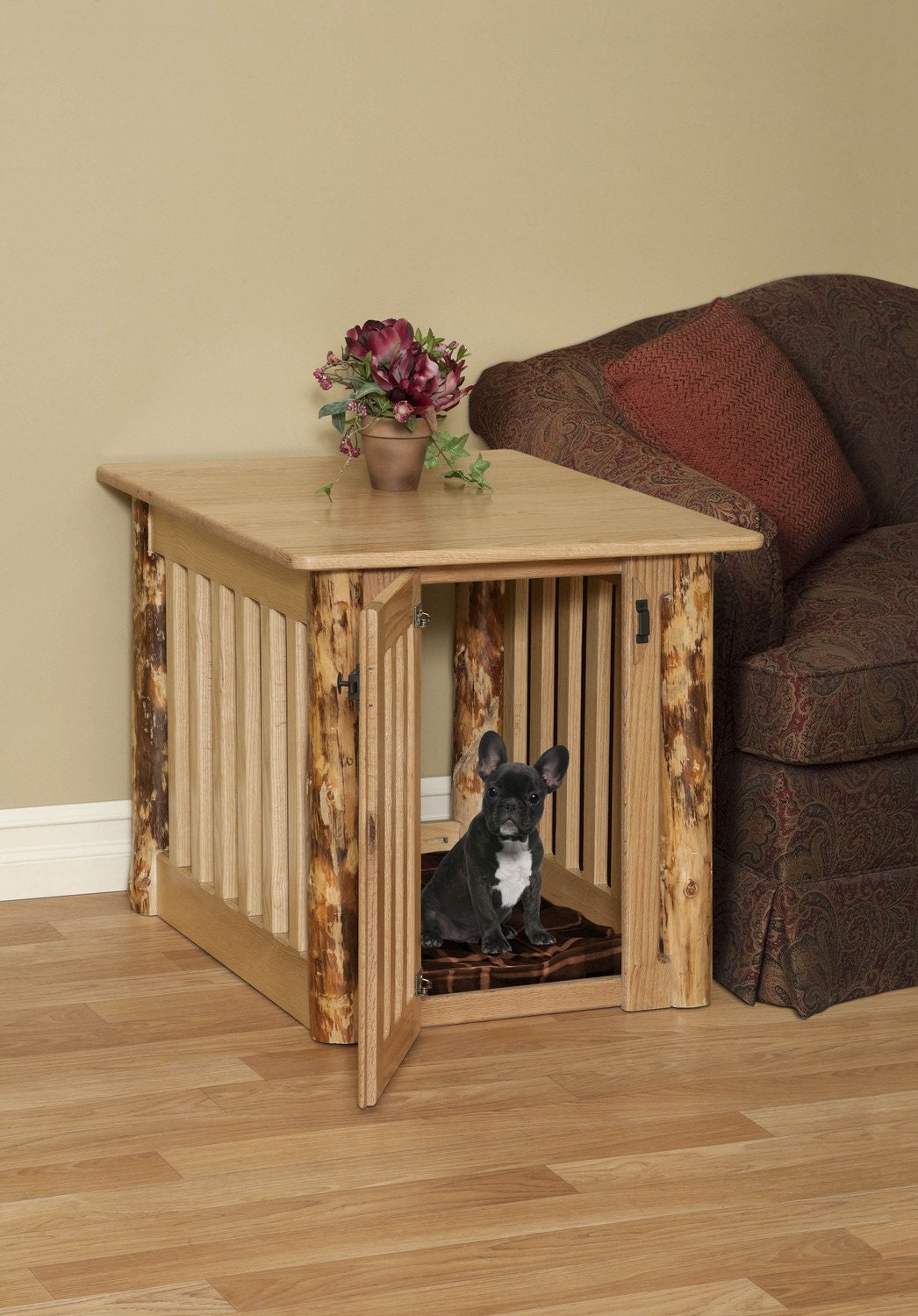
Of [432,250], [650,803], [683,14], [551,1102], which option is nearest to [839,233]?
[683,14]

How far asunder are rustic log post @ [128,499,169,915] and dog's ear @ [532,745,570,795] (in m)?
0.70

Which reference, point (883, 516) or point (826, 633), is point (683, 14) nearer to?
point (883, 516)

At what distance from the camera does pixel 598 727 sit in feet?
8.32

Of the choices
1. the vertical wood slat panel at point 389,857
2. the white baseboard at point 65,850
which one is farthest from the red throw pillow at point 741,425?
the white baseboard at point 65,850

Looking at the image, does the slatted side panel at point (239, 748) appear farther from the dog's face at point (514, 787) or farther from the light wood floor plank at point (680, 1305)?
the light wood floor plank at point (680, 1305)

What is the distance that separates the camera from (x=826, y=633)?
97.0 inches

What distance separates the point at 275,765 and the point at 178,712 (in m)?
0.35

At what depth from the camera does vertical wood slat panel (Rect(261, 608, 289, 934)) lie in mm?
2406

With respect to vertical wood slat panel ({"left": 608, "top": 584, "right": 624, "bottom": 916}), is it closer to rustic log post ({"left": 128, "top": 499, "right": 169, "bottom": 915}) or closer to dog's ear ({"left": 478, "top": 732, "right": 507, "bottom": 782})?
dog's ear ({"left": 478, "top": 732, "right": 507, "bottom": 782})

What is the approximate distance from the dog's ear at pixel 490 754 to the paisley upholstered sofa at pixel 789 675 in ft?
1.09

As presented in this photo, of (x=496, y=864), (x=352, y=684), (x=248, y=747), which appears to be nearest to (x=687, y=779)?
(x=496, y=864)

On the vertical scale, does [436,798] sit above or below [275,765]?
below

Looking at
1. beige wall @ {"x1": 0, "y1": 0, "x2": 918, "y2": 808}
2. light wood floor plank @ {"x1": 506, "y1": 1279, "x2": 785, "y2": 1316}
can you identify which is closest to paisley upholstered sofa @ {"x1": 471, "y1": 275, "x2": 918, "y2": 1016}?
beige wall @ {"x1": 0, "y1": 0, "x2": 918, "y2": 808}

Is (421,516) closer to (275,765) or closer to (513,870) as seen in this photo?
(275,765)
